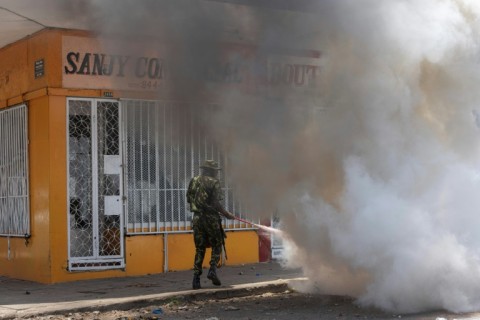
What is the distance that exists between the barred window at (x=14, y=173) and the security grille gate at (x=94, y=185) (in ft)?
2.78

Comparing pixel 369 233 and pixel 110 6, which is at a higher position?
pixel 110 6

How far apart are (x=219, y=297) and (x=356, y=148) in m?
2.50

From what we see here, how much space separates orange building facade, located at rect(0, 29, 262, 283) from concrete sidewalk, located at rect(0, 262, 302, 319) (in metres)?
0.37

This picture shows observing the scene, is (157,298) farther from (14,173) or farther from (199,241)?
(14,173)

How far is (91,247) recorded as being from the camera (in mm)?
10922

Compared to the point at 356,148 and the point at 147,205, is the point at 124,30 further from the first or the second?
the point at 147,205

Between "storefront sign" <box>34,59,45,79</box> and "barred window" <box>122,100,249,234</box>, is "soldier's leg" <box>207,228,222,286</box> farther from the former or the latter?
"storefront sign" <box>34,59,45,79</box>

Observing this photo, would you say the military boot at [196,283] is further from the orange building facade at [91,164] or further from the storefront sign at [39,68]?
the storefront sign at [39,68]

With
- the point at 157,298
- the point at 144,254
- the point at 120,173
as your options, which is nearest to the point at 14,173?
the point at 120,173

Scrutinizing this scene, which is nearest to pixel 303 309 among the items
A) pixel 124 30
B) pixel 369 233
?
pixel 369 233

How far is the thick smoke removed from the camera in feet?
25.6

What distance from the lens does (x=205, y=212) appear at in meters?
9.55

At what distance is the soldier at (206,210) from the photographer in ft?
31.2

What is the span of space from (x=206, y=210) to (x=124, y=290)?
1.48 meters
